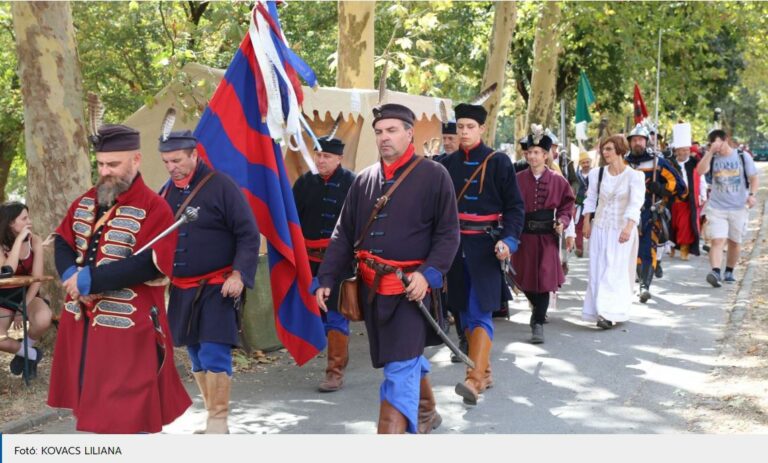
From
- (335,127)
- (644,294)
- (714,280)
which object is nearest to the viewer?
(335,127)

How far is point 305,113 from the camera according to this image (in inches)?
397

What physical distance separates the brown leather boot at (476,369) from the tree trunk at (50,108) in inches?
148

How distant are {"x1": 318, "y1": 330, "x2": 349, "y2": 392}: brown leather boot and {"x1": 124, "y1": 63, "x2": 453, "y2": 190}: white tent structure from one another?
9.19 ft

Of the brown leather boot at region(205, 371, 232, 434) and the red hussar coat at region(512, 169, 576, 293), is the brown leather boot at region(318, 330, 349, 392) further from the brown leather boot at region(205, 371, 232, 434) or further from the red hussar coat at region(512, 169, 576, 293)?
the red hussar coat at region(512, 169, 576, 293)

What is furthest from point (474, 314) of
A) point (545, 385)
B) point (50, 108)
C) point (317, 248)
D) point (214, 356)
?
point (50, 108)

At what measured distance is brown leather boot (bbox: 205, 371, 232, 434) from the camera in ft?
19.4

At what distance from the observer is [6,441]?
17.9 feet

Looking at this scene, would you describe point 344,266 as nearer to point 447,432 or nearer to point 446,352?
point 447,432

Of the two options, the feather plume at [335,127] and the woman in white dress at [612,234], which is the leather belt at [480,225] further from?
the woman in white dress at [612,234]

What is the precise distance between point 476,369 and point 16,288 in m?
3.71

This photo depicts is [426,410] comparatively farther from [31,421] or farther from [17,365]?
[17,365]

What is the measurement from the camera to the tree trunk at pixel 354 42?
13836mm

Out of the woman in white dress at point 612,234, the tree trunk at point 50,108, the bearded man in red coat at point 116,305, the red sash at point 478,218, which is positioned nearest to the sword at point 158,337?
the bearded man in red coat at point 116,305

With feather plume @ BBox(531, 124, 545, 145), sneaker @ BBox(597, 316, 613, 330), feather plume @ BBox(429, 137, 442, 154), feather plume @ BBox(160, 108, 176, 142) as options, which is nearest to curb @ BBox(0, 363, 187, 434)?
feather plume @ BBox(160, 108, 176, 142)
